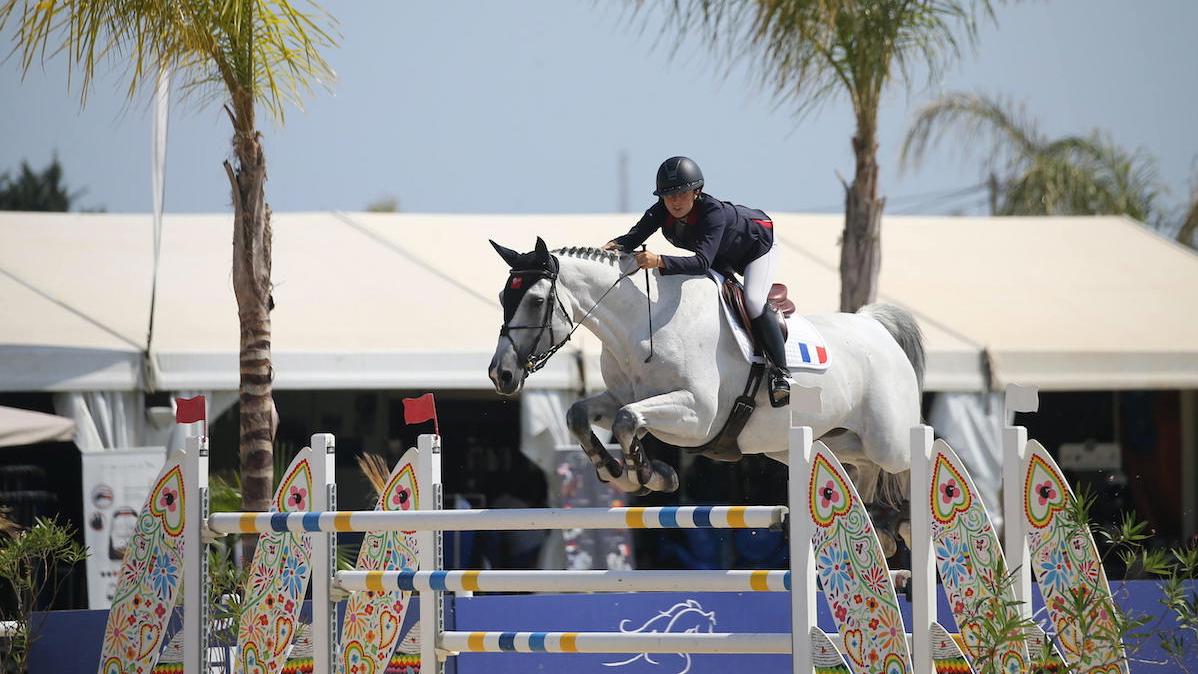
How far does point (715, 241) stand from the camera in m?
4.56

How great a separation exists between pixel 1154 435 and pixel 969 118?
5.35 m

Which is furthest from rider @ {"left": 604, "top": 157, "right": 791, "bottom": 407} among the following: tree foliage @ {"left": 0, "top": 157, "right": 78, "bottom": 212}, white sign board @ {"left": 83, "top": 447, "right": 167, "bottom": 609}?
tree foliage @ {"left": 0, "top": 157, "right": 78, "bottom": 212}

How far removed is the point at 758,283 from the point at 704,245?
0.90ft

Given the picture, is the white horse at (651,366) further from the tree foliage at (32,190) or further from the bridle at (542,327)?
the tree foliage at (32,190)

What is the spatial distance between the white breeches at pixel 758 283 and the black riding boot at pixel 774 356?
3 cm

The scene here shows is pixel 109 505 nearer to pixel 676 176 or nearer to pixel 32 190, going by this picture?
pixel 676 176

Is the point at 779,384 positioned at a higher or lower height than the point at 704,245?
lower

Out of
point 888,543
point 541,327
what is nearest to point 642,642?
point 541,327

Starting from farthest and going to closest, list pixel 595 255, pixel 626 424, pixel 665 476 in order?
pixel 595 255
pixel 665 476
pixel 626 424

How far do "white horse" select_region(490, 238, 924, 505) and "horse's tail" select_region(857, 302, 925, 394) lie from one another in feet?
1.69

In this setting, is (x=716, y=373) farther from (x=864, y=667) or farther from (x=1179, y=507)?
(x=1179, y=507)

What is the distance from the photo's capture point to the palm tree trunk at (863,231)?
26.4ft

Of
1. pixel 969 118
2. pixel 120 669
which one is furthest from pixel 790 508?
pixel 969 118

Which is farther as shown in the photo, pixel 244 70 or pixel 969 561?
pixel 244 70
